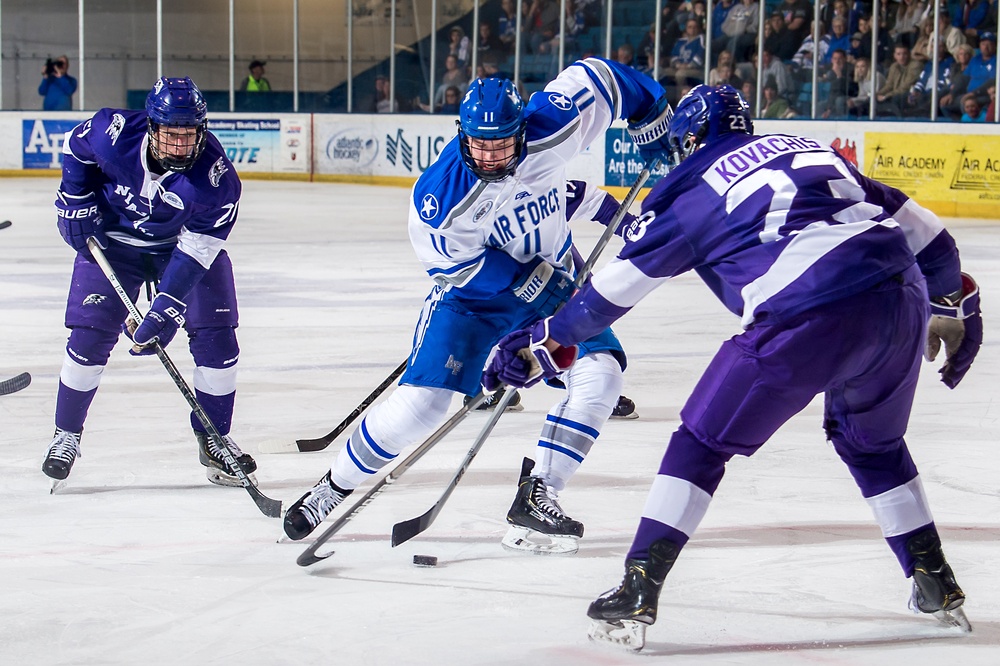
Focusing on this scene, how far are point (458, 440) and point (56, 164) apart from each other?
44.9 ft

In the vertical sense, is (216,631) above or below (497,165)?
below

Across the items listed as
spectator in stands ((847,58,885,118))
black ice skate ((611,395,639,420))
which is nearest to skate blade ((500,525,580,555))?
black ice skate ((611,395,639,420))

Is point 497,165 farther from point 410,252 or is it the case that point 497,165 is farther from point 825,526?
point 410,252

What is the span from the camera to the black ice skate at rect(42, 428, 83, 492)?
3.68 metres

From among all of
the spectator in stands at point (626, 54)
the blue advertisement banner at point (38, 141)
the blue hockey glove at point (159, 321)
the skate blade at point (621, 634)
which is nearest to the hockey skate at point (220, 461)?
the blue hockey glove at point (159, 321)

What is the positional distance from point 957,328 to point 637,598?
2.78 feet

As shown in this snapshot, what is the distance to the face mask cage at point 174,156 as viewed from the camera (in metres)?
3.58

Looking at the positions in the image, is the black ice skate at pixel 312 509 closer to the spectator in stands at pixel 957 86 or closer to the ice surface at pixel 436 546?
the ice surface at pixel 436 546

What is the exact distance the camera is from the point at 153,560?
3.09m

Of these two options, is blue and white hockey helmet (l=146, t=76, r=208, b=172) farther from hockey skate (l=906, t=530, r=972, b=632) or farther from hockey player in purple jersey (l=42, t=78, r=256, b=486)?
hockey skate (l=906, t=530, r=972, b=632)

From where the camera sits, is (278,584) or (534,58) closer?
(278,584)

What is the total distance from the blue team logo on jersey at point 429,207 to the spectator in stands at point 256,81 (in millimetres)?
14172

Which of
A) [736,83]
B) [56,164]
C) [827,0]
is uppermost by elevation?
[827,0]

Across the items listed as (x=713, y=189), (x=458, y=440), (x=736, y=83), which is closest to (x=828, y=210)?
(x=713, y=189)
